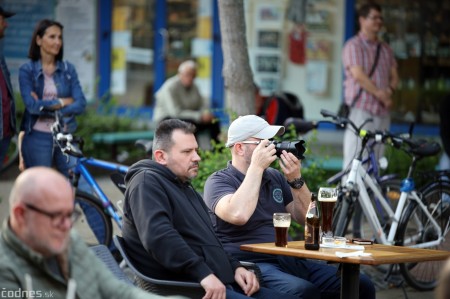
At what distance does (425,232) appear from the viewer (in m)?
8.16

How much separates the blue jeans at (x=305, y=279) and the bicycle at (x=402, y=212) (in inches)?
77.0

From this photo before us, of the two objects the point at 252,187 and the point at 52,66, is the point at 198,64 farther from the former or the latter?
the point at 252,187

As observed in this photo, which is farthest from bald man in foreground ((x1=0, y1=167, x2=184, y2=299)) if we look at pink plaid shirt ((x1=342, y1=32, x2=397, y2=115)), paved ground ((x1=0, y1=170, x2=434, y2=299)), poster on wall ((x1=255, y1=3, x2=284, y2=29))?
poster on wall ((x1=255, y1=3, x2=284, y2=29))

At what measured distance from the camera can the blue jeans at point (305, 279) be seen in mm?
5598

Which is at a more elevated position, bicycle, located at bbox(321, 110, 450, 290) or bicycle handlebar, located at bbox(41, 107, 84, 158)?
bicycle handlebar, located at bbox(41, 107, 84, 158)

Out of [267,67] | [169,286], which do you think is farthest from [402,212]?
[267,67]

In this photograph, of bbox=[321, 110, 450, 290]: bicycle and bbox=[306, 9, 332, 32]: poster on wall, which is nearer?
bbox=[321, 110, 450, 290]: bicycle

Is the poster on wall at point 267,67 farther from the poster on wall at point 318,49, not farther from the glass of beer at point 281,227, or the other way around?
the glass of beer at point 281,227

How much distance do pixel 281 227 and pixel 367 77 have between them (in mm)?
4958

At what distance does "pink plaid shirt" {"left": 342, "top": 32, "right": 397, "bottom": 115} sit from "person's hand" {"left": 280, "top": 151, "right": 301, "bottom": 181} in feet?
14.4

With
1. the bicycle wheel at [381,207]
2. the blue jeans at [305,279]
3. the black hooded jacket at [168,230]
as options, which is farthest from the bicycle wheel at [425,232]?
the black hooded jacket at [168,230]

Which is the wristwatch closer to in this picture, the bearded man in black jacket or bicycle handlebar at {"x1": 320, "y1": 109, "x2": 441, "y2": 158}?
the bearded man in black jacket

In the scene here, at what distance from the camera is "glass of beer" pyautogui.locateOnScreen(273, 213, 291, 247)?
552 centimetres

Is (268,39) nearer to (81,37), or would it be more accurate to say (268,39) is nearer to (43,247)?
(81,37)
